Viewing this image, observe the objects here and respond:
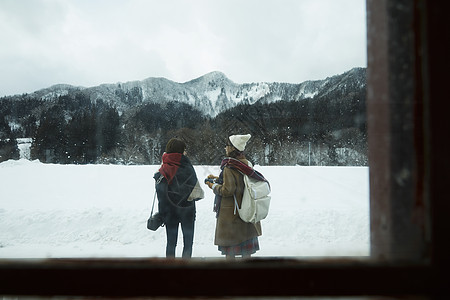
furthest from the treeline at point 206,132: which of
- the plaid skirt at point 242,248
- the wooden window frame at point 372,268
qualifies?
the wooden window frame at point 372,268

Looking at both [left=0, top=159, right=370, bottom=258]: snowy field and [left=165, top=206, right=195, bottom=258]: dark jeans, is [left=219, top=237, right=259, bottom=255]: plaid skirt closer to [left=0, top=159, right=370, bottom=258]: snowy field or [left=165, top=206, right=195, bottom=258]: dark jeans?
[left=165, top=206, right=195, bottom=258]: dark jeans

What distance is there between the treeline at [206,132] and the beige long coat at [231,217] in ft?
51.2

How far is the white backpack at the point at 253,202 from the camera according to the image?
256cm

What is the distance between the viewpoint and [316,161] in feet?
70.6

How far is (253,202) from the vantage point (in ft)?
8.43

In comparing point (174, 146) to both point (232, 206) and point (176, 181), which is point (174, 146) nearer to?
point (176, 181)

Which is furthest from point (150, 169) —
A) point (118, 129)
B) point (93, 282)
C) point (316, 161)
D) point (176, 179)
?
point (118, 129)

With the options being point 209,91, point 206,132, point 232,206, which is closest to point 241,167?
point 232,206

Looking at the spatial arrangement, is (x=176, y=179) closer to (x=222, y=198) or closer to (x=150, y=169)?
(x=222, y=198)

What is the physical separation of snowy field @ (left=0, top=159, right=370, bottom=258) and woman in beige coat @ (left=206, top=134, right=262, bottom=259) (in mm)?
965

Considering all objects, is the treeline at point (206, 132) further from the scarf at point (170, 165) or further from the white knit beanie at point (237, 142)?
the white knit beanie at point (237, 142)

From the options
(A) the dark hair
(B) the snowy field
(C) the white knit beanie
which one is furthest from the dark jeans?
(B) the snowy field

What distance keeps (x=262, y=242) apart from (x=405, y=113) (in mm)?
4414

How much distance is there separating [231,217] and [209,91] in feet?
149
